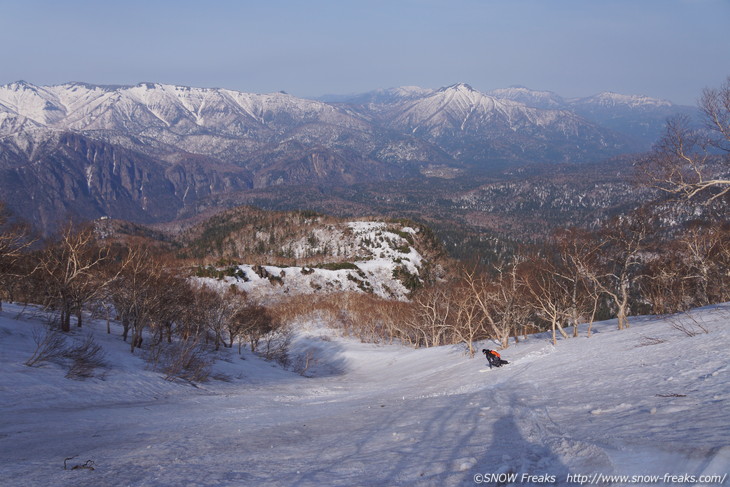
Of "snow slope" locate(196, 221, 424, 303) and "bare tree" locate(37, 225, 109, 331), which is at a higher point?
"bare tree" locate(37, 225, 109, 331)

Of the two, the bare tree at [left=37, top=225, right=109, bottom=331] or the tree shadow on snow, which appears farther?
the bare tree at [left=37, top=225, right=109, bottom=331]

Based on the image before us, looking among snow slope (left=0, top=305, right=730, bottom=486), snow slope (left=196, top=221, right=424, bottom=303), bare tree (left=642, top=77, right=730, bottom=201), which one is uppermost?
bare tree (left=642, top=77, right=730, bottom=201)

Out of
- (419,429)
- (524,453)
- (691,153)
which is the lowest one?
(419,429)

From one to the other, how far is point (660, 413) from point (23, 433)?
13.5 metres

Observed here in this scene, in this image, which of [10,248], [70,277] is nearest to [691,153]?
[70,277]

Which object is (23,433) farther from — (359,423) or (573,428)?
(573,428)

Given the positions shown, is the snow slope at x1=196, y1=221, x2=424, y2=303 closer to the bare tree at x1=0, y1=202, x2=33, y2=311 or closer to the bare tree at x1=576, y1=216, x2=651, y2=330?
the bare tree at x1=0, y1=202, x2=33, y2=311

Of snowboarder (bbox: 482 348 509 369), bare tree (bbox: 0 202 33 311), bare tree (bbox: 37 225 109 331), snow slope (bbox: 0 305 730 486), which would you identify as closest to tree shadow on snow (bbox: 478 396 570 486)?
snow slope (bbox: 0 305 730 486)

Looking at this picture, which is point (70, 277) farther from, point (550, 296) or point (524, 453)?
point (550, 296)

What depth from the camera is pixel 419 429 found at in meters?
9.52

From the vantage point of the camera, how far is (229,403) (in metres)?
16.8

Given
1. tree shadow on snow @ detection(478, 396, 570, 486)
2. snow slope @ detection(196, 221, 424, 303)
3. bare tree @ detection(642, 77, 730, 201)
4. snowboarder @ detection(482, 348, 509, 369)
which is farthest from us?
snow slope @ detection(196, 221, 424, 303)

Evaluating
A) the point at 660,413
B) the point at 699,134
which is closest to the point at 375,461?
the point at 660,413

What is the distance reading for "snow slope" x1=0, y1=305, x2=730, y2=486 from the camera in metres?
Result: 6.38
